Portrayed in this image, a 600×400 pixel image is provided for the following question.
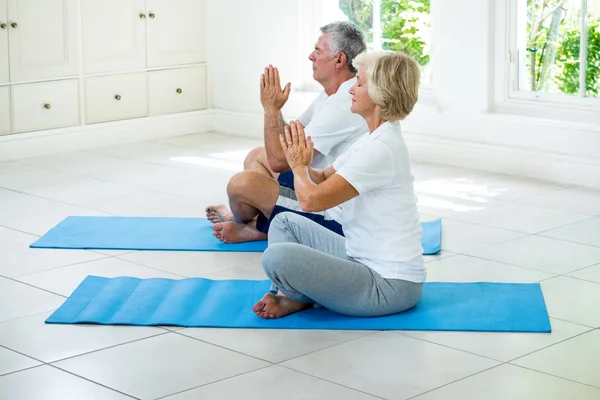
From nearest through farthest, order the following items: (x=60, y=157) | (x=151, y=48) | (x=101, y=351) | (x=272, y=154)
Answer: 1. (x=101, y=351)
2. (x=272, y=154)
3. (x=60, y=157)
4. (x=151, y=48)

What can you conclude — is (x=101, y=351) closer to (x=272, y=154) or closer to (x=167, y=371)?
(x=167, y=371)

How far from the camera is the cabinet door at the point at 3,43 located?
6199 mm

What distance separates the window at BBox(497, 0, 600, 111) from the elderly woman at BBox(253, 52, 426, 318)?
2.67 meters

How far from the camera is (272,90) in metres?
3.68

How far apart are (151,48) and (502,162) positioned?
2572 millimetres

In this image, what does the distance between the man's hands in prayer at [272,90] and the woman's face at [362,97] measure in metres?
0.44

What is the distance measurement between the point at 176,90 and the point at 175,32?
40cm

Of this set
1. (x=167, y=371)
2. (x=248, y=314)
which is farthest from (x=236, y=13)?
(x=167, y=371)

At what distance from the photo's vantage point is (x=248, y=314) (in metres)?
3.40

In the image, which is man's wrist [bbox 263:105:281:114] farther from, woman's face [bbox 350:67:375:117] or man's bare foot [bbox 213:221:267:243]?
man's bare foot [bbox 213:221:267:243]

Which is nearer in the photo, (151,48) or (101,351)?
(101,351)

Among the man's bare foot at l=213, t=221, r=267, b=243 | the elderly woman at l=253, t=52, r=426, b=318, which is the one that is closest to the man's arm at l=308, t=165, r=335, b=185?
the elderly woman at l=253, t=52, r=426, b=318

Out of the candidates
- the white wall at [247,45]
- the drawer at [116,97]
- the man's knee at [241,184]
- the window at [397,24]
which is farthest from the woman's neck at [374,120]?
the drawer at [116,97]

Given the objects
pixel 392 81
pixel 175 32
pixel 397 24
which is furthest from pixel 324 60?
pixel 175 32
